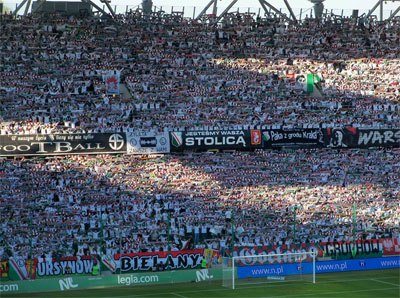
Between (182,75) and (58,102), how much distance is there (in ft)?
27.4

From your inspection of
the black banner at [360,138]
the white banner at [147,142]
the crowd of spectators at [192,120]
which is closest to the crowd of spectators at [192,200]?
the crowd of spectators at [192,120]

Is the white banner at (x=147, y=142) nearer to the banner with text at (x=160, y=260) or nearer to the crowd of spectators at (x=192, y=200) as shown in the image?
the crowd of spectators at (x=192, y=200)

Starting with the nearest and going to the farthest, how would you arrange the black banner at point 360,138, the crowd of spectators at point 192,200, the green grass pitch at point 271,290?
1. the green grass pitch at point 271,290
2. the crowd of spectators at point 192,200
3. the black banner at point 360,138

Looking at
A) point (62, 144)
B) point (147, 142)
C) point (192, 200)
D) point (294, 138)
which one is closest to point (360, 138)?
point (294, 138)

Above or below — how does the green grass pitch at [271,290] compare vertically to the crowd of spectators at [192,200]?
below

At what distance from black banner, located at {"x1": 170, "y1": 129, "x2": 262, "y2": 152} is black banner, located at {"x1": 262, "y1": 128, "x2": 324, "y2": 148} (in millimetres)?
584

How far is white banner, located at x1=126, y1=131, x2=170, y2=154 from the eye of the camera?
48438 mm

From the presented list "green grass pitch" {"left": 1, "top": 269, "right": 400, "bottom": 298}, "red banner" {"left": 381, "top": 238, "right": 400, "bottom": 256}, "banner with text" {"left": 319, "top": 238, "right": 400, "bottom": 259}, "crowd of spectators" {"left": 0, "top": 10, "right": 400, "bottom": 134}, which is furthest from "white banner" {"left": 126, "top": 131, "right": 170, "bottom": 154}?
"red banner" {"left": 381, "top": 238, "right": 400, "bottom": 256}

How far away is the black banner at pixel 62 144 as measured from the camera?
46.0 m

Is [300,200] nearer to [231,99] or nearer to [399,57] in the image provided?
[231,99]

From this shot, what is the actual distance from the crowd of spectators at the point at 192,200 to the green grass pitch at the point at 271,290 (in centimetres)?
388

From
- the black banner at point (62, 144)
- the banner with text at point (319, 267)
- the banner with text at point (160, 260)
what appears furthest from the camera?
the black banner at point (62, 144)

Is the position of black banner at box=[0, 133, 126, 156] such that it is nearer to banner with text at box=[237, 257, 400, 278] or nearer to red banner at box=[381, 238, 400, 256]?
banner with text at box=[237, 257, 400, 278]

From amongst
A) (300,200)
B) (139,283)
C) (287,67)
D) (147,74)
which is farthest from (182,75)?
(139,283)
